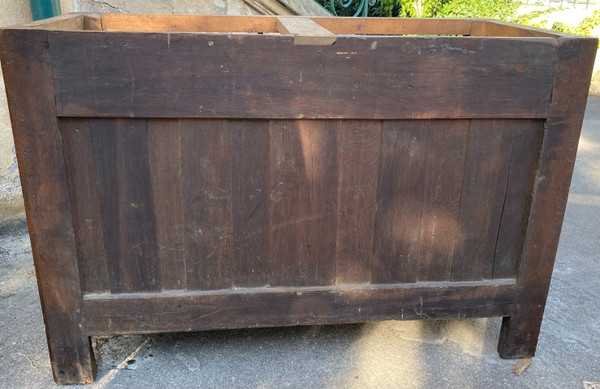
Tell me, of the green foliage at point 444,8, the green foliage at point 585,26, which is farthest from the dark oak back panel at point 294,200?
the green foliage at point 585,26

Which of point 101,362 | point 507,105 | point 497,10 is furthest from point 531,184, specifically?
point 497,10

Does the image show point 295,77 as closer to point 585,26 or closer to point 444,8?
point 444,8

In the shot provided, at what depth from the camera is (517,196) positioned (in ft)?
5.97

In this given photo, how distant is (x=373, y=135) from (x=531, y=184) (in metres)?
0.56

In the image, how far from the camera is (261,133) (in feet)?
5.52

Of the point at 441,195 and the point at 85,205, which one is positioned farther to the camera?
the point at 441,195

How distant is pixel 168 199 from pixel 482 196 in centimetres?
102

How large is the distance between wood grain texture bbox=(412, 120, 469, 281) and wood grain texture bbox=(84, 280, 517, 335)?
0.08 meters

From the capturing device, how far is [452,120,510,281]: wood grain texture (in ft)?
5.71

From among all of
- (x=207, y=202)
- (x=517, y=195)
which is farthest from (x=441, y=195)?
(x=207, y=202)

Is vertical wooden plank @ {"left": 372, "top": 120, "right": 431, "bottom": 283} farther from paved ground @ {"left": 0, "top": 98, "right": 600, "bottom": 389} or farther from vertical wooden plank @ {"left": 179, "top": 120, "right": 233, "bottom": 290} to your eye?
vertical wooden plank @ {"left": 179, "top": 120, "right": 233, "bottom": 290}

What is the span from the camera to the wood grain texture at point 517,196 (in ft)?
5.74

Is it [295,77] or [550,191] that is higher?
[295,77]

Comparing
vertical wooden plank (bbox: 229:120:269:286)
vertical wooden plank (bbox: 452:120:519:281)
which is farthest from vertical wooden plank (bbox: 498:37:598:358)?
vertical wooden plank (bbox: 229:120:269:286)
